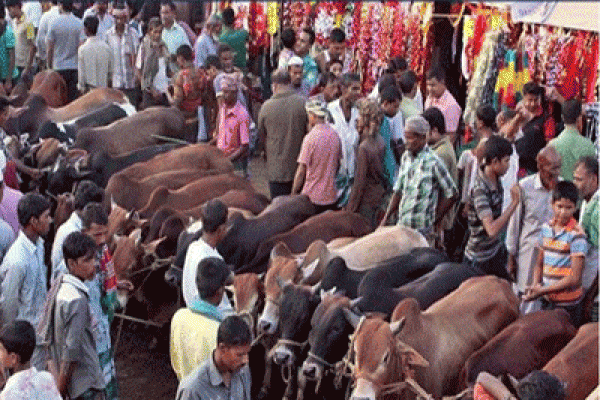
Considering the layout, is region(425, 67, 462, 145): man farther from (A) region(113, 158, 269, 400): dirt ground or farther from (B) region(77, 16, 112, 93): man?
(B) region(77, 16, 112, 93): man

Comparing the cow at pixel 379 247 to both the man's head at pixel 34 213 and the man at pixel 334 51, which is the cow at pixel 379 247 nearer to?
the man's head at pixel 34 213

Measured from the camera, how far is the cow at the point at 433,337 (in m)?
5.56

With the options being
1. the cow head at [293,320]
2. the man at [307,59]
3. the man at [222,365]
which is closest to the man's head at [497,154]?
the cow head at [293,320]

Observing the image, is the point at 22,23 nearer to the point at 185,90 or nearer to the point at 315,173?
the point at 185,90

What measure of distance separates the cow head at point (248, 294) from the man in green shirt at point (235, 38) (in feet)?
24.2

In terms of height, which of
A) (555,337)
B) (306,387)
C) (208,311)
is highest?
(208,311)

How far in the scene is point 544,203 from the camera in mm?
7297

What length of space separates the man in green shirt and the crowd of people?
0.17 feet

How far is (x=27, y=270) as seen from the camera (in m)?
6.11

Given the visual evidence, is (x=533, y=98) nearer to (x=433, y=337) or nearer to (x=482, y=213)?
(x=482, y=213)

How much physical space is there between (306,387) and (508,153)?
199cm

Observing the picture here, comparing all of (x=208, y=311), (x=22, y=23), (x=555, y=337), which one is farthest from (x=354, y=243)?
(x=22, y=23)

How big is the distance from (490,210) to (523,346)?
1.52m

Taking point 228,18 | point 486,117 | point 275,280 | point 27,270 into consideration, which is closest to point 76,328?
point 27,270
